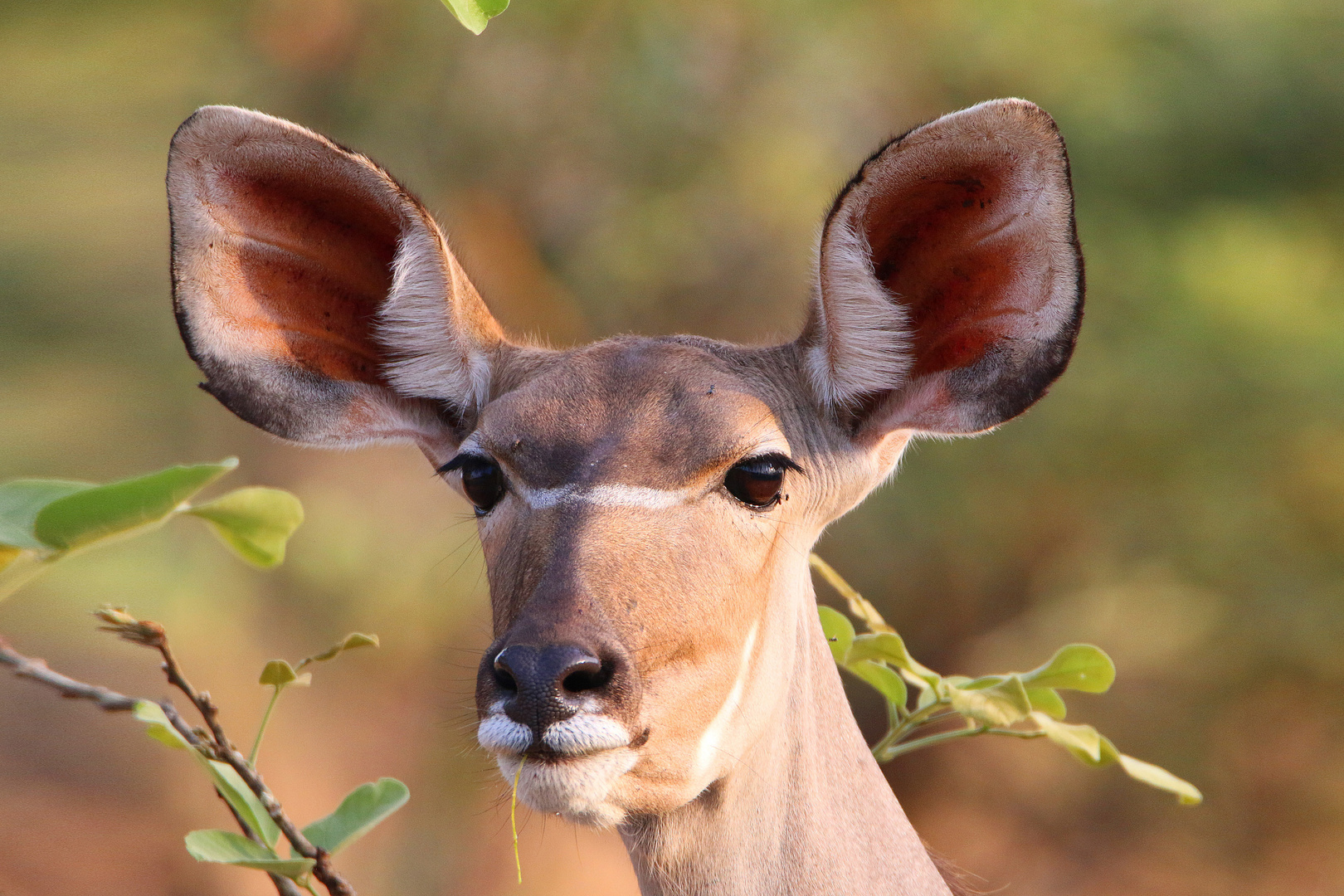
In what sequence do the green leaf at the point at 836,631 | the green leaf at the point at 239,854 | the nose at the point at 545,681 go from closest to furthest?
the green leaf at the point at 239,854 → the nose at the point at 545,681 → the green leaf at the point at 836,631

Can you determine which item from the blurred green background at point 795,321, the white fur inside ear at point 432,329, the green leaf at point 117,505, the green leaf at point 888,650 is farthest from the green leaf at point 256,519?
the blurred green background at point 795,321

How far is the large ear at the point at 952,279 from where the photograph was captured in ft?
10.8

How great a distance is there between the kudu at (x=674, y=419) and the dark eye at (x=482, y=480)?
1cm

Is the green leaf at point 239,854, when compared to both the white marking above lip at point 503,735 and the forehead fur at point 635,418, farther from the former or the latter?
the forehead fur at point 635,418

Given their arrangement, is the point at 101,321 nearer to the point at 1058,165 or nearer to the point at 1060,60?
the point at 1060,60

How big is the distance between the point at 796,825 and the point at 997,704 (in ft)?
2.08

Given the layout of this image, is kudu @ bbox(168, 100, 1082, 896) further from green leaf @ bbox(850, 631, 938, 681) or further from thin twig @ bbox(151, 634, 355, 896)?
thin twig @ bbox(151, 634, 355, 896)

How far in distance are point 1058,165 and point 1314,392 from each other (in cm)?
1041

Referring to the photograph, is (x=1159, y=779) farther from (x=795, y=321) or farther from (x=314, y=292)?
(x=795, y=321)

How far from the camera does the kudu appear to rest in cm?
294

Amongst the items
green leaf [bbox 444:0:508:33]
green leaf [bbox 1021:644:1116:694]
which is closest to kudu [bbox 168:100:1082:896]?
green leaf [bbox 1021:644:1116:694]

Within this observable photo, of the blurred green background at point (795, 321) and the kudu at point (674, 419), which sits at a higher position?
the kudu at point (674, 419)

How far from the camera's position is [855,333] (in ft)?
12.3

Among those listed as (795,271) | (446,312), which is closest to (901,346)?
(446,312)
